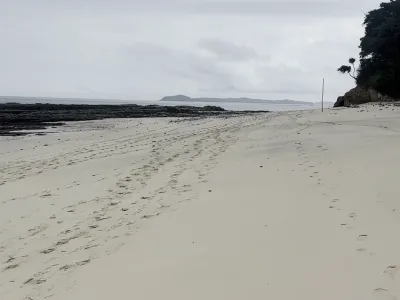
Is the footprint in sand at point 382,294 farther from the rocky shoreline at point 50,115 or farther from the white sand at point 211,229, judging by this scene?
the rocky shoreline at point 50,115

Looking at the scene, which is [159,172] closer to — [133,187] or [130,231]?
[133,187]

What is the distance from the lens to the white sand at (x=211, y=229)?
319cm

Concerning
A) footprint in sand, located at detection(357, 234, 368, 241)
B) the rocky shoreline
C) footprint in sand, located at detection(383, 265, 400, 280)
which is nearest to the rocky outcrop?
the rocky shoreline

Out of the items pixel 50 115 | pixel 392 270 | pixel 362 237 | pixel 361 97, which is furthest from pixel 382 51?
pixel 392 270

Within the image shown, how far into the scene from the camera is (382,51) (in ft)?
116

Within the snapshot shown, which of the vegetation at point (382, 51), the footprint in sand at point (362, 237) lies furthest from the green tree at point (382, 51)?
the footprint in sand at point (362, 237)

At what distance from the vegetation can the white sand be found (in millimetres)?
28101

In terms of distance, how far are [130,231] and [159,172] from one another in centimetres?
349

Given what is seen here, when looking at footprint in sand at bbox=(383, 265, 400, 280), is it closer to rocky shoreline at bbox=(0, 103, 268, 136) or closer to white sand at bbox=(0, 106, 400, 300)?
white sand at bbox=(0, 106, 400, 300)

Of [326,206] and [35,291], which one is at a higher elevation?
[326,206]

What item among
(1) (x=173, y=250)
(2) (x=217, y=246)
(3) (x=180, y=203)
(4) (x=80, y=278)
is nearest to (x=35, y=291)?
(4) (x=80, y=278)

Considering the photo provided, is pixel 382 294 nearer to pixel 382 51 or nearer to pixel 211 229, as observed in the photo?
pixel 211 229

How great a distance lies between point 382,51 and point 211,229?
35.9 meters

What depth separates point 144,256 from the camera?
3.89 meters
